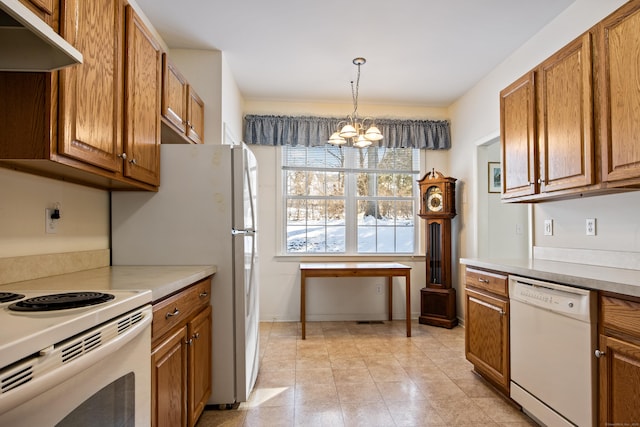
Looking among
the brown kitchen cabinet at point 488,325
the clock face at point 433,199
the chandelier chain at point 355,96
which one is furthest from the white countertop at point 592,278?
the chandelier chain at point 355,96

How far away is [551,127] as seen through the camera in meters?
2.25

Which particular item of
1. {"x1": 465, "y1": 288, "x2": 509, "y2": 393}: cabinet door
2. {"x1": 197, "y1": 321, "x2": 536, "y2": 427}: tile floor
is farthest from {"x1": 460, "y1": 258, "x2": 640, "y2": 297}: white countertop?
{"x1": 197, "y1": 321, "x2": 536, "y2": 427}: tile floor

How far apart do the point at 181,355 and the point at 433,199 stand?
3.35m

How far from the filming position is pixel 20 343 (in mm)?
681

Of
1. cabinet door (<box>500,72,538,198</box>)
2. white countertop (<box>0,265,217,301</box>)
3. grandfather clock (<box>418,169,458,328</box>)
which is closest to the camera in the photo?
white countertop (<box>0,265,217,301</box>)

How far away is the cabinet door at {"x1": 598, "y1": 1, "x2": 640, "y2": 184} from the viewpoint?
5.47 ft

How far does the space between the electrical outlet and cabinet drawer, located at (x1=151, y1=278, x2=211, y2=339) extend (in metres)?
0.71

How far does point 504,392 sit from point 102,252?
2.64 metres

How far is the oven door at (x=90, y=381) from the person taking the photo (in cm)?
66

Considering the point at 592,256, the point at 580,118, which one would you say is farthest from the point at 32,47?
the point at 592,256

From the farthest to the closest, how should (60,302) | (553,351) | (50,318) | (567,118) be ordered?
(567,118), (553,351), (60,302), (50,318)

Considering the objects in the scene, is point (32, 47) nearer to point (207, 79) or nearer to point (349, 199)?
point (207, 79)

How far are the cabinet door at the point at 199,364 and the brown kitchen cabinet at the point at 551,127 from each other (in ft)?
7.41

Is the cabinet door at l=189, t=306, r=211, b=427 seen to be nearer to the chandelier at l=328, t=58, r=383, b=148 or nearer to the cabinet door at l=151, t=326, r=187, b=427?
the cabinet door at l=151, t=326, r=187, b=427
